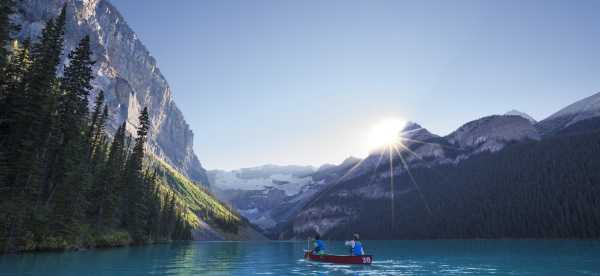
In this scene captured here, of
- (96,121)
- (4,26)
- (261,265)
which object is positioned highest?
(96,121)

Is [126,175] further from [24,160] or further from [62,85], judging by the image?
[24,160]

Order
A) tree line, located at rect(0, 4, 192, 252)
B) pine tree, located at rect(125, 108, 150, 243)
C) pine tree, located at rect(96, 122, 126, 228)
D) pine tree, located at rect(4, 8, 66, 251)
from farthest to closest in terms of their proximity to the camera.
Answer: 1. pine tree, located at rect(125, 108, 150, 243)
2. pine tree, located at rect(96, 122, 126, 228)
3. tree line, located at rect(0, 4, 192, 252)
4. pine tree, located at rect(4, 8, 66, 251)

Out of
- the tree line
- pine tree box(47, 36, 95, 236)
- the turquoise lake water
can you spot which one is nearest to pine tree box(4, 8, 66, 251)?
the tree line

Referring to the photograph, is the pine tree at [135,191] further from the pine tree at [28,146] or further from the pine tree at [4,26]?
the pine tree at [4,26]

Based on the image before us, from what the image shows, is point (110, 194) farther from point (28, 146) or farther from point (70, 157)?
point (28, 146)

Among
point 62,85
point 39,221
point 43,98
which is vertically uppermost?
point 62,85

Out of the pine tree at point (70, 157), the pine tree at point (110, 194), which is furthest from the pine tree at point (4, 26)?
the pine tree at point (110, 194)

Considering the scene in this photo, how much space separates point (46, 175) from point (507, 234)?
195 meters

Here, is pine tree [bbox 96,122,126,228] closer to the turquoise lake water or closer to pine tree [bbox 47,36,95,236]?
the turquoise lake water

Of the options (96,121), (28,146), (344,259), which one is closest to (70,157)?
(28,146)

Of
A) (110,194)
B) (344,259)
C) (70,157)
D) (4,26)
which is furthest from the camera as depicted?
(110,194)

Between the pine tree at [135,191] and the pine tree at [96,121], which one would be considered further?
the pine tree at [135,191]

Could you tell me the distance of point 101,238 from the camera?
235 ft

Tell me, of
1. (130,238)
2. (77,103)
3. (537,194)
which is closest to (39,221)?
(77,103)
